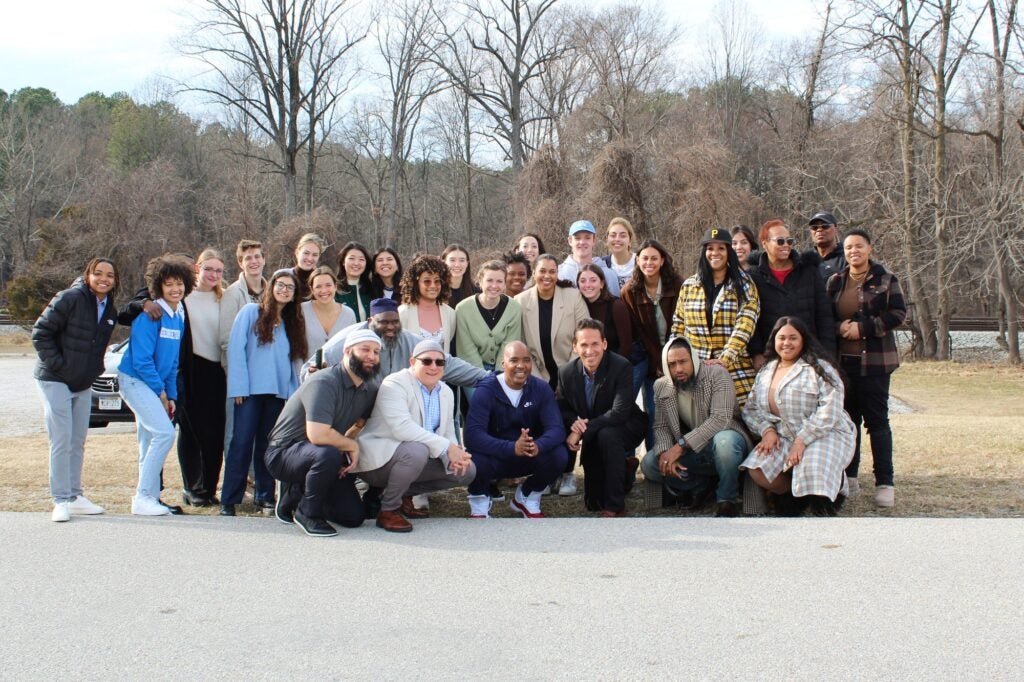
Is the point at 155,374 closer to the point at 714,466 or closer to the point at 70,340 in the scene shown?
the point at 70,340

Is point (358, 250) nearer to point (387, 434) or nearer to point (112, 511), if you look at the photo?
point (387, 434)

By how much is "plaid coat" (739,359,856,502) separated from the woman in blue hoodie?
14.0 ft

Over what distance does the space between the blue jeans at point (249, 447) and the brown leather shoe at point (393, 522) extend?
132 cm

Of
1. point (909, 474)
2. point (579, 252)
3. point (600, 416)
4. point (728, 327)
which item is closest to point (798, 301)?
point (728, 327)

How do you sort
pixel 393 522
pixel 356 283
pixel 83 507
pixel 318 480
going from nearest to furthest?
1. pixel 318 480
2. pixel 393 522
3. pixel 83 507
4. pixel 356 283

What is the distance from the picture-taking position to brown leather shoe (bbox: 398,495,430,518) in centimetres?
655

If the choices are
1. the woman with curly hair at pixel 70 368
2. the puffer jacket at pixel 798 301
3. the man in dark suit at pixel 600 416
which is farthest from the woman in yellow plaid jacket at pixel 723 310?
the woman with curly hair at pixel 70 368

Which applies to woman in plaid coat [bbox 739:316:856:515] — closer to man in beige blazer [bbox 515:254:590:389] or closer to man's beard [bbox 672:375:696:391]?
man's beard [bbox 672:375:696:391]

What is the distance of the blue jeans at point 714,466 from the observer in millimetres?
6480

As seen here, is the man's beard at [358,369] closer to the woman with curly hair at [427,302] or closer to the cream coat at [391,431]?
the cream coat at [391,431]

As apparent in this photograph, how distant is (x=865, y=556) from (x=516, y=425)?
269 cm

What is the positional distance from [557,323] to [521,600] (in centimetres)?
350

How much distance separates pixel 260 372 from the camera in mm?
6801

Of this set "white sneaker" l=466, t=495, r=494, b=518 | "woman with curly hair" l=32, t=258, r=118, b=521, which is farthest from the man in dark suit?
"woman with curly hair" l=32, t=258, r=118, b=521
